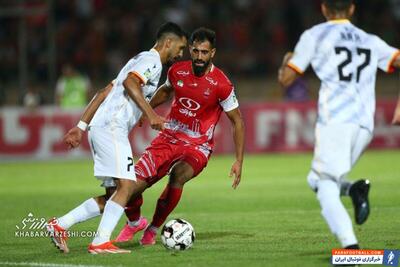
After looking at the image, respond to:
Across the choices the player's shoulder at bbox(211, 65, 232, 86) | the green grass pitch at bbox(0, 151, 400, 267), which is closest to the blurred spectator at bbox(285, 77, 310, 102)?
the green grass pitch at bbox(0, 151, 400, 267)

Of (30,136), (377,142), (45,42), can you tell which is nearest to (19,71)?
(45,42)

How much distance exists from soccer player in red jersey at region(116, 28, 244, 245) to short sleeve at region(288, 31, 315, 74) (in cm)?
217

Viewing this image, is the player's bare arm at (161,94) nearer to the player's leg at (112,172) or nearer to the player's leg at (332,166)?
the player's leg at (112,172)

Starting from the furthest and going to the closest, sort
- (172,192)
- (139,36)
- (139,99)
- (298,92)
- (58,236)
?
(139,36)
(298,92)
(172,192)
(58,236)
(139,99)

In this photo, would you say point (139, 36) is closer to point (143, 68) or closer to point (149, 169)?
point (149, 169)

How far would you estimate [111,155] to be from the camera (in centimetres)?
887

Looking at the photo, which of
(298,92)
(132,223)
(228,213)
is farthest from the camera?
(298,92)

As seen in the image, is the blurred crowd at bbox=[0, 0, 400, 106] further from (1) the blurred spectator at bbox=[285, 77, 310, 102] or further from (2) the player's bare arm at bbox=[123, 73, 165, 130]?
(2) the player's bare arm at bbox=[123, 73, 165, 130]

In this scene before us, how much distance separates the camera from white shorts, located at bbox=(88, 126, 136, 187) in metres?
8.84

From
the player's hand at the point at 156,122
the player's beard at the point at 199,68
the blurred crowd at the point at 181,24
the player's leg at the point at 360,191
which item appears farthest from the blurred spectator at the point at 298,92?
the player's leg at the point at 360,191

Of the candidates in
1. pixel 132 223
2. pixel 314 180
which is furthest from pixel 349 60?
pixel 132 223

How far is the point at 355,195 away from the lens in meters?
7.63

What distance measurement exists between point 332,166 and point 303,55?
958 millimetres

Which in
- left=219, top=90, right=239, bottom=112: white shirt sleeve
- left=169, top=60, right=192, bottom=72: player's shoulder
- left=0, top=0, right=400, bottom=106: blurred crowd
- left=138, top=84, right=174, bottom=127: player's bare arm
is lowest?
left=219, top=90, right=239, bottom=112: white shirt sleeve
